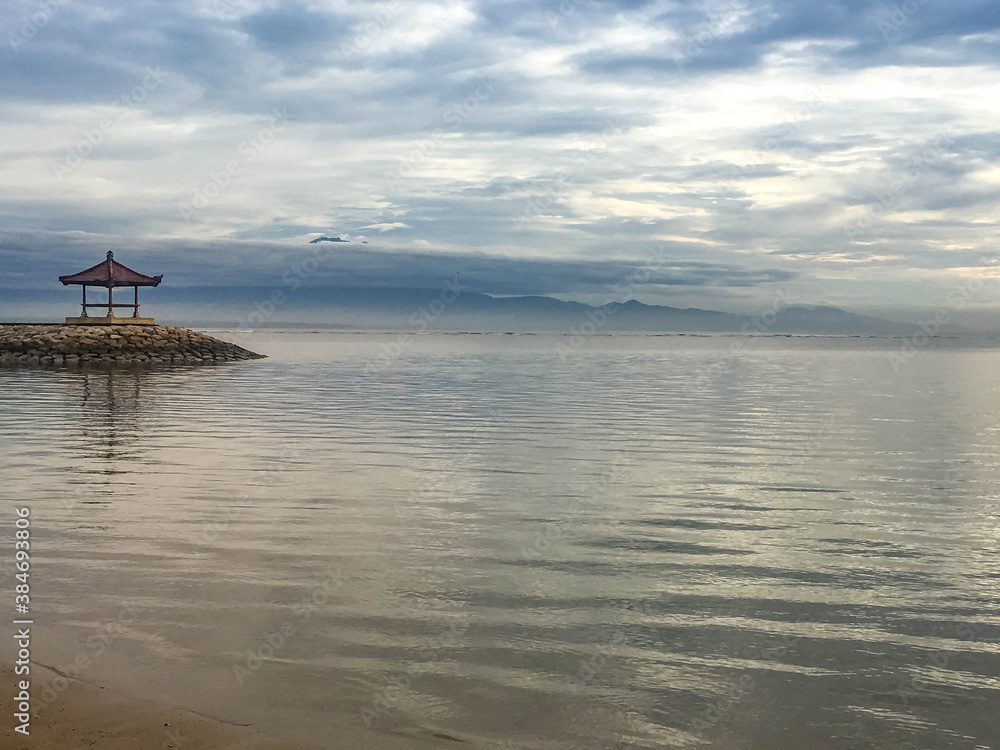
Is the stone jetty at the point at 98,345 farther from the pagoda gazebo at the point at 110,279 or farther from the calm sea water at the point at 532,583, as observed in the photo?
the calm sea water at the point at 532,583

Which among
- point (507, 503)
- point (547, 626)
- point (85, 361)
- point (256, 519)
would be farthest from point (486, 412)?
point (85, 361)

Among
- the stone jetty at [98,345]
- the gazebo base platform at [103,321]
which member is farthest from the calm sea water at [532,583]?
the gazebo base platform at [103,321]

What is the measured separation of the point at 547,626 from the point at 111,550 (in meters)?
5.48

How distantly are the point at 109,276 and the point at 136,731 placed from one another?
2340 inches

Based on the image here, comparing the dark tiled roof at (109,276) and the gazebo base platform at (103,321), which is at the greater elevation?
the dark tiled roof at (109,276)

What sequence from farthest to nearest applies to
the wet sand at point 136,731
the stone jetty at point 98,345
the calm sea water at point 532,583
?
1. the stone jetty at point 98,345
2. the calm sea water at point 532,583
3. the wet sand at point 136,731

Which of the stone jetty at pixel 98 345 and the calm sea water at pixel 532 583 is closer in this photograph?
the calm sea water at pixel 532 583

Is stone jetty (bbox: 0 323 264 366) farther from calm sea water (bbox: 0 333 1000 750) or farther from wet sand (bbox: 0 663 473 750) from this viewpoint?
wet sand (bbox: 0 663 473 750)

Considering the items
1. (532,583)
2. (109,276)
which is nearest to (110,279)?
(109,276)

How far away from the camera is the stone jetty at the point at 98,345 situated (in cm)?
5725

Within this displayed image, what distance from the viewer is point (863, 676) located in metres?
6.49

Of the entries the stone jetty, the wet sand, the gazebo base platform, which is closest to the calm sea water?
the wet sand

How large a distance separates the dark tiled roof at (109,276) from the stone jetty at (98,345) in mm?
4035

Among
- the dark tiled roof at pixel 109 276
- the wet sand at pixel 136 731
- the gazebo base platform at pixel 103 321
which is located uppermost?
the dark tiled roof at pixel 109 276
